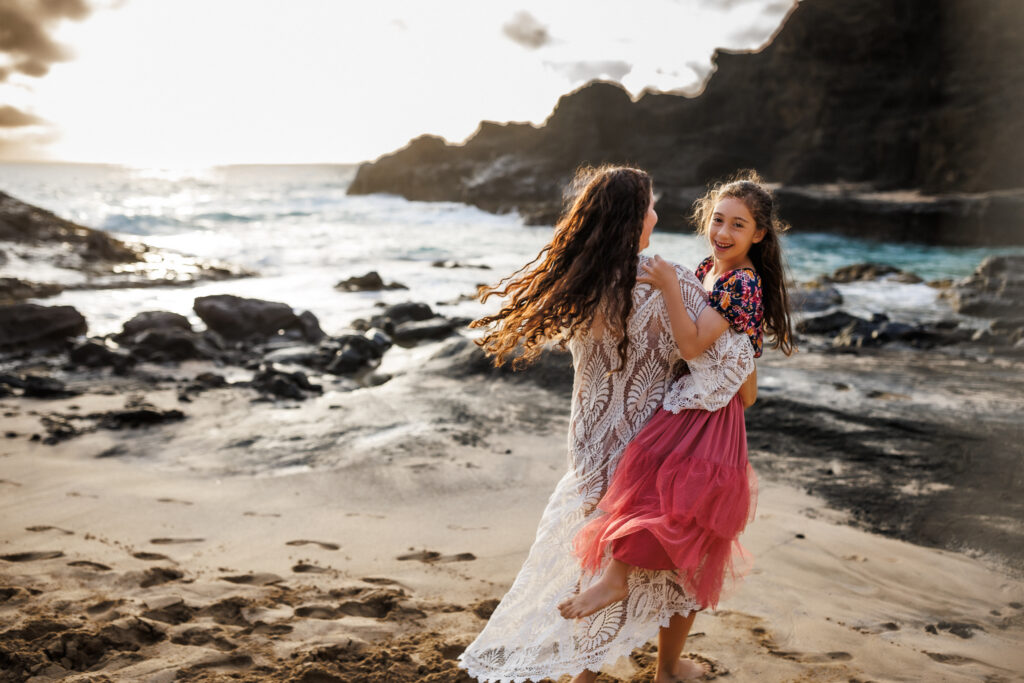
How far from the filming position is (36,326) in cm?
901

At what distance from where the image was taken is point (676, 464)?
2182 mm

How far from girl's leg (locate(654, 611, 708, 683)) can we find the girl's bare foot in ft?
1.42

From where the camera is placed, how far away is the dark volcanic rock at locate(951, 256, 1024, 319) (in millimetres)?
11344

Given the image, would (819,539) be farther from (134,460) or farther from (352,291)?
(352,291)

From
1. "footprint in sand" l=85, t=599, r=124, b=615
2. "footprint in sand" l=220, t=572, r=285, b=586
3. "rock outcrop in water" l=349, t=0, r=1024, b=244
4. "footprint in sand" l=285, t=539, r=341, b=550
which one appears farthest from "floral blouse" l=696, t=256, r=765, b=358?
"rock outcrop in water" l=349, t=0, r=1024, b=244

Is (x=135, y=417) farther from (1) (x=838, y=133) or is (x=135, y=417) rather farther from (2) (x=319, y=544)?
(1) (x=838, y=133)

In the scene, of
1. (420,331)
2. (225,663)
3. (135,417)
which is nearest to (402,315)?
(420,331)

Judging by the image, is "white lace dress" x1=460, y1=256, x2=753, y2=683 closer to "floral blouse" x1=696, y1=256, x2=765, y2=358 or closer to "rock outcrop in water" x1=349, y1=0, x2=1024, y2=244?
"floral blouse" x1=696, y1=256, x2=765, y2=358

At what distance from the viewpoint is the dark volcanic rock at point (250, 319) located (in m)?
9.88

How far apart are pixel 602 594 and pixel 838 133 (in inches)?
1788

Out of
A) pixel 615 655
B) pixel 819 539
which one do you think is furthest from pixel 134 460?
pixel 819 539

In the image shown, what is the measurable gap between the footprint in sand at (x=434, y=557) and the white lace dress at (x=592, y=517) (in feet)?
4.52

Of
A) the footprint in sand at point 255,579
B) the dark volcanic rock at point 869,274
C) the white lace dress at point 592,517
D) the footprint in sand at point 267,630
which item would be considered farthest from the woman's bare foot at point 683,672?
the dark volcanic rock at point 869,274

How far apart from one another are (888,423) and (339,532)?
4.25 meters
